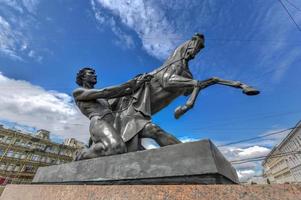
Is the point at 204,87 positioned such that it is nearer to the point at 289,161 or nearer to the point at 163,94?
the point at 163,94

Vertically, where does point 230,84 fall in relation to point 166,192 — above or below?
above

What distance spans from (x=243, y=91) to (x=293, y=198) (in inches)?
66.1

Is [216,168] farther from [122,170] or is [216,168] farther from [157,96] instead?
[157,96]

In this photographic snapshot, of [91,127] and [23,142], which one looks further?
[23,142]

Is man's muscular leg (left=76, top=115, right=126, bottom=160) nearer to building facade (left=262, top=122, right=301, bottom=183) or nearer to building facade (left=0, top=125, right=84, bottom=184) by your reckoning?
building facade (left=0, top=125, right=84, bottom=184)

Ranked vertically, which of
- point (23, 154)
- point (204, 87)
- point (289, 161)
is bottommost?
point (204, 87)

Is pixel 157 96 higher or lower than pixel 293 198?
higher

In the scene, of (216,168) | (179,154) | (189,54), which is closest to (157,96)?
(189,54)

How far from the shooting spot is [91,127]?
2.89 m

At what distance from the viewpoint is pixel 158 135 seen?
2.56 m

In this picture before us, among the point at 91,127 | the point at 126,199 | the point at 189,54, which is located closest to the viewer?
the point at 126,199

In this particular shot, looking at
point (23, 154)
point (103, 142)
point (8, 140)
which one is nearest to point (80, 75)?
point (103, 142)

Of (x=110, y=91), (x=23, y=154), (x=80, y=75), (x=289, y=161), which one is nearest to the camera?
(x=110, y=91)

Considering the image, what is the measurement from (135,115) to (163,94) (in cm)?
63
